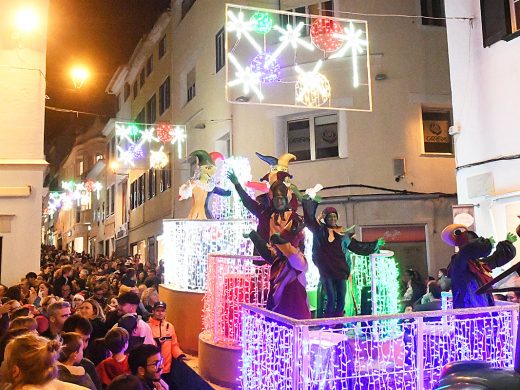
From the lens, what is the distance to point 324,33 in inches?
421

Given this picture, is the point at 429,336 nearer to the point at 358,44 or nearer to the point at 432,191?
the point at 358,44

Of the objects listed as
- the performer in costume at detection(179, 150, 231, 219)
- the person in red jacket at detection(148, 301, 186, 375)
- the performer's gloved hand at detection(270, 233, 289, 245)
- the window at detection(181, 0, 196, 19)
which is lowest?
the person in red jacket at detection(148, 301, 186, 375)

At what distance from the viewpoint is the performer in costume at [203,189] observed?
11109mm

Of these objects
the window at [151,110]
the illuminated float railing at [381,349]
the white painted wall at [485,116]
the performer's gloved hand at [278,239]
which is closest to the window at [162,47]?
the window at [151,110]

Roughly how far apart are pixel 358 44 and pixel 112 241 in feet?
99.3

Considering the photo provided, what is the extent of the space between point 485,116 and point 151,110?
21.0 m

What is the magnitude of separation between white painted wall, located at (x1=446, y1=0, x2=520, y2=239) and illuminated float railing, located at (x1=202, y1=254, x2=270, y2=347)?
202 inches

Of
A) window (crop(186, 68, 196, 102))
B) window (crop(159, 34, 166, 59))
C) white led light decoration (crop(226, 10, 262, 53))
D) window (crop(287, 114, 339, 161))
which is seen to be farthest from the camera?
window (crop(159, 34, 166, 59))

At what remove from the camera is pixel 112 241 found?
3800 cm

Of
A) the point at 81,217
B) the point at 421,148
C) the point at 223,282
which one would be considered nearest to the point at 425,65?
the point at 421,148

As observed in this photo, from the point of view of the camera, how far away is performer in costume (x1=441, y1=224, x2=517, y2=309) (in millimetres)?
6508

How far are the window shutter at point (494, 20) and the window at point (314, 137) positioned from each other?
18.5 ft

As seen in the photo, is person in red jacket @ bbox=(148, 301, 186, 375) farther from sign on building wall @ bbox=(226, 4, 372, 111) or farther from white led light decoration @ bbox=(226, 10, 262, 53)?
white led light decoration @ bbox=(226, 10, 262, 53)

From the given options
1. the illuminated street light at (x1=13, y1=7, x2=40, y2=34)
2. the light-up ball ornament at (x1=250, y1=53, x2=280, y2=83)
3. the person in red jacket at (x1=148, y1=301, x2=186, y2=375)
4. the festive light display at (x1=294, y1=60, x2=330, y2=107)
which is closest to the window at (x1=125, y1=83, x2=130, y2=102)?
the illuminated street light at (x1=13, y1=7, x2=40, y2=34)
